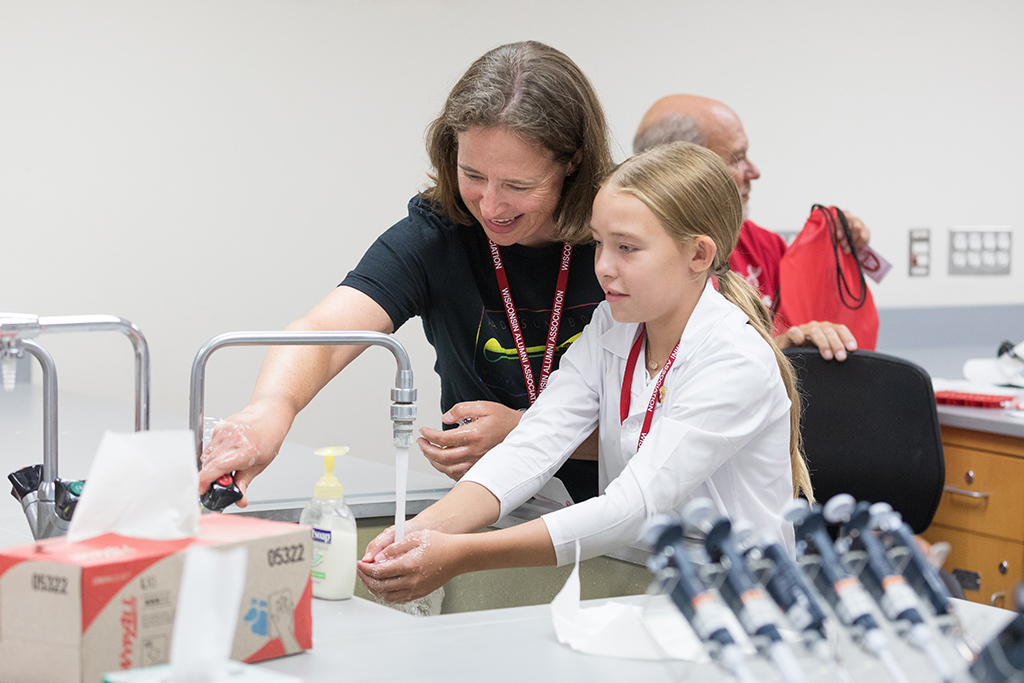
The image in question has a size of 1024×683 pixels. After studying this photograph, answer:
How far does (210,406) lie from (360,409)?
1.37 feet

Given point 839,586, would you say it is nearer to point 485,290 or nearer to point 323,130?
point 485,290

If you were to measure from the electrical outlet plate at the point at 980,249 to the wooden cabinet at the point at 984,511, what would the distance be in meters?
1.41

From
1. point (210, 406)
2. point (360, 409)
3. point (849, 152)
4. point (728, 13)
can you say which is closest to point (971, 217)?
point (849, 152)

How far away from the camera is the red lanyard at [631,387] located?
1279 millimetres

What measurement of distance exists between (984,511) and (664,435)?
140cm

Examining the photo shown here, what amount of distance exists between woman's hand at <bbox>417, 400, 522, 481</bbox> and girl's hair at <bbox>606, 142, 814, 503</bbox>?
0.36 metres

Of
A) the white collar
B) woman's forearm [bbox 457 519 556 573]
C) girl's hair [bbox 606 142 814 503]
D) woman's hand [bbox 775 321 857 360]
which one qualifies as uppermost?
girl's hair [bbox 606 142 814 503]

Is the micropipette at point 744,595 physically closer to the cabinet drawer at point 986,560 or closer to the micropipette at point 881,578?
the micropipette at point 881,578

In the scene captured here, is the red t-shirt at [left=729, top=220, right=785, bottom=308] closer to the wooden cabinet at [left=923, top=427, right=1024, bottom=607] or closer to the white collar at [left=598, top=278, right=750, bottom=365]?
the wooden cabinet at [left=923, top=427, right=1024, bottom=607]

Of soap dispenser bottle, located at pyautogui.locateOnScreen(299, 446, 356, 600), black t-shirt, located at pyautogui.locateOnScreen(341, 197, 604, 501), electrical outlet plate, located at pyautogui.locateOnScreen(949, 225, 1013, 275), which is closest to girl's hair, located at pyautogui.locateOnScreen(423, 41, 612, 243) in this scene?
black t-shirt, located at pyautogui.locateOnScreen(341, 197, 604, 501)

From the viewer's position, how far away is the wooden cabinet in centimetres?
217

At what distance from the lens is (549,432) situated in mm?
1339

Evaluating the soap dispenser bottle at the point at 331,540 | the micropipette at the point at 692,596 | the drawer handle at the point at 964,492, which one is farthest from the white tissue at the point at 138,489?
the drawer handle at the point at 964,492

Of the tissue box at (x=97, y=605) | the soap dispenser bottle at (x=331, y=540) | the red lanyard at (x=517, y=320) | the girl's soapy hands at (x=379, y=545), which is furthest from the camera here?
the red lanyard at (x=517, y=320)
